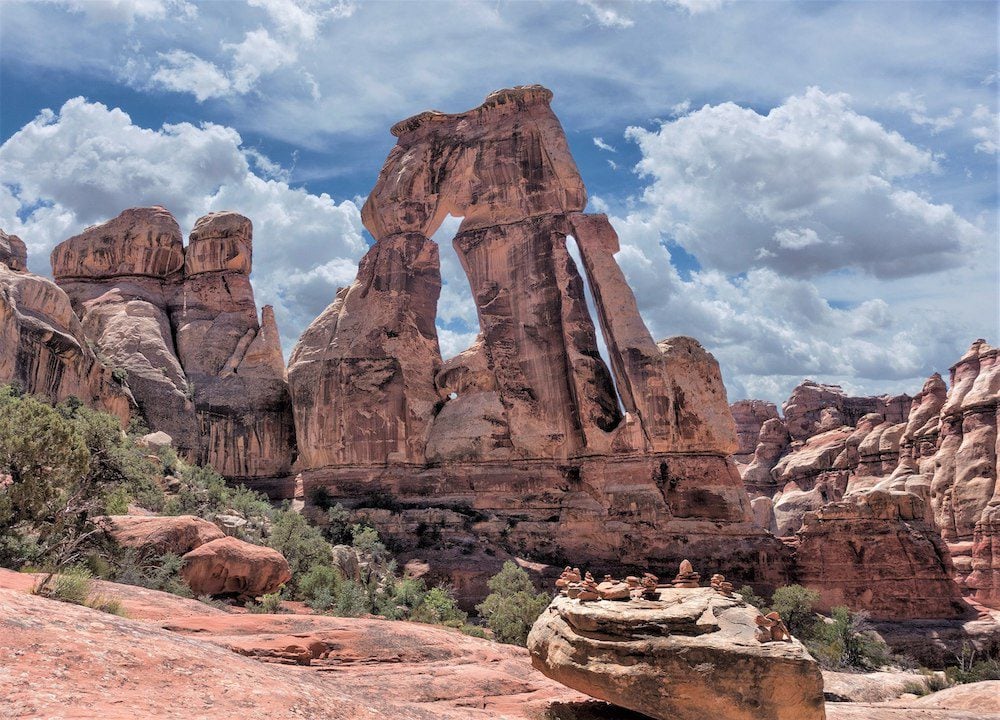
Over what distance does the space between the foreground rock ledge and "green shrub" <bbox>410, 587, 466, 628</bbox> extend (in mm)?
13585

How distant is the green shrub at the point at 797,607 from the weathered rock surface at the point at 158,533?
18.1m

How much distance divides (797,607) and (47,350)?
86.4 feet

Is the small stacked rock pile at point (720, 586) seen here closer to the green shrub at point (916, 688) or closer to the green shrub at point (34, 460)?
the green shrub at point (34, 460)

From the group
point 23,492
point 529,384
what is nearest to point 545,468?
point 529,384

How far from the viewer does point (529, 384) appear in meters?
36.5

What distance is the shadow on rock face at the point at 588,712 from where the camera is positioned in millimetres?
10008

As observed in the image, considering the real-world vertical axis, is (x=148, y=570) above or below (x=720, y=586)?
below

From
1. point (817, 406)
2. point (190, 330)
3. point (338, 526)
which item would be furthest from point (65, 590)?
point (817, 406)

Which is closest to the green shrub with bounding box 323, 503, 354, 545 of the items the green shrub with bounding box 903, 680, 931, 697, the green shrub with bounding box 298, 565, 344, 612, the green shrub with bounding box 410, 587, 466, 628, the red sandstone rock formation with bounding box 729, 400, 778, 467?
the green shrub with bounding box 410, 587, 466, 628

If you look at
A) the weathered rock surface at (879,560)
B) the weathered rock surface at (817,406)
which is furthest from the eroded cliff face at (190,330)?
the weathered rock surface at (817,406)

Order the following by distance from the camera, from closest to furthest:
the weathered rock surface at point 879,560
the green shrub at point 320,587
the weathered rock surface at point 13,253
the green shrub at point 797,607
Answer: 1. the green shrub at point 320,587
2. the green shrub at point 797,607
3. the weathered rock surface at point 879,560
4. the weathered rock surface at point 13,253

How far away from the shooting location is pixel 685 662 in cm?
883

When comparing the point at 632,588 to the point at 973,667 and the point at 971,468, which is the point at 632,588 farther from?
the point at 971,468

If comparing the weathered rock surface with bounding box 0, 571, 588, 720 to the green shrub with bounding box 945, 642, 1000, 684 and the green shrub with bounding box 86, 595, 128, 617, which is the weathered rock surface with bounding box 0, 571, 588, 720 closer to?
the green shrub with bounding box 86, 595, 128, 617
